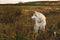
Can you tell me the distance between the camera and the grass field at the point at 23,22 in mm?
802

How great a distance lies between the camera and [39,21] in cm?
81

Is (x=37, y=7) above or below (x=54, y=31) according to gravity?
above

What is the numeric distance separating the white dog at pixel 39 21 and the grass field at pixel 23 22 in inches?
0.8

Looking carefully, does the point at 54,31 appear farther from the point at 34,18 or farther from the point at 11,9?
the point at 11,9

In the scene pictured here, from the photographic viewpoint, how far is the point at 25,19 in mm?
821

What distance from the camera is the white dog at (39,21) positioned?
807mm

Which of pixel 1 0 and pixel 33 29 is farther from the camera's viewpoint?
pixel 1 0

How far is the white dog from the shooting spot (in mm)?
807

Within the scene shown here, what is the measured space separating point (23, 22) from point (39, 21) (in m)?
0.10

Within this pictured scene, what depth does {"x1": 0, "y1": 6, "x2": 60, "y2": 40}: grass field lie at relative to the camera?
2.63 feet

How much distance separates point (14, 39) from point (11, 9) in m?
0.19

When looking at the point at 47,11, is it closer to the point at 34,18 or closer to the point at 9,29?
the point at 34,18

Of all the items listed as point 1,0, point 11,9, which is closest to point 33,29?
point 11,9

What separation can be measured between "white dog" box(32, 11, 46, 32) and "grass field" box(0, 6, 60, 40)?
2 centimetres
